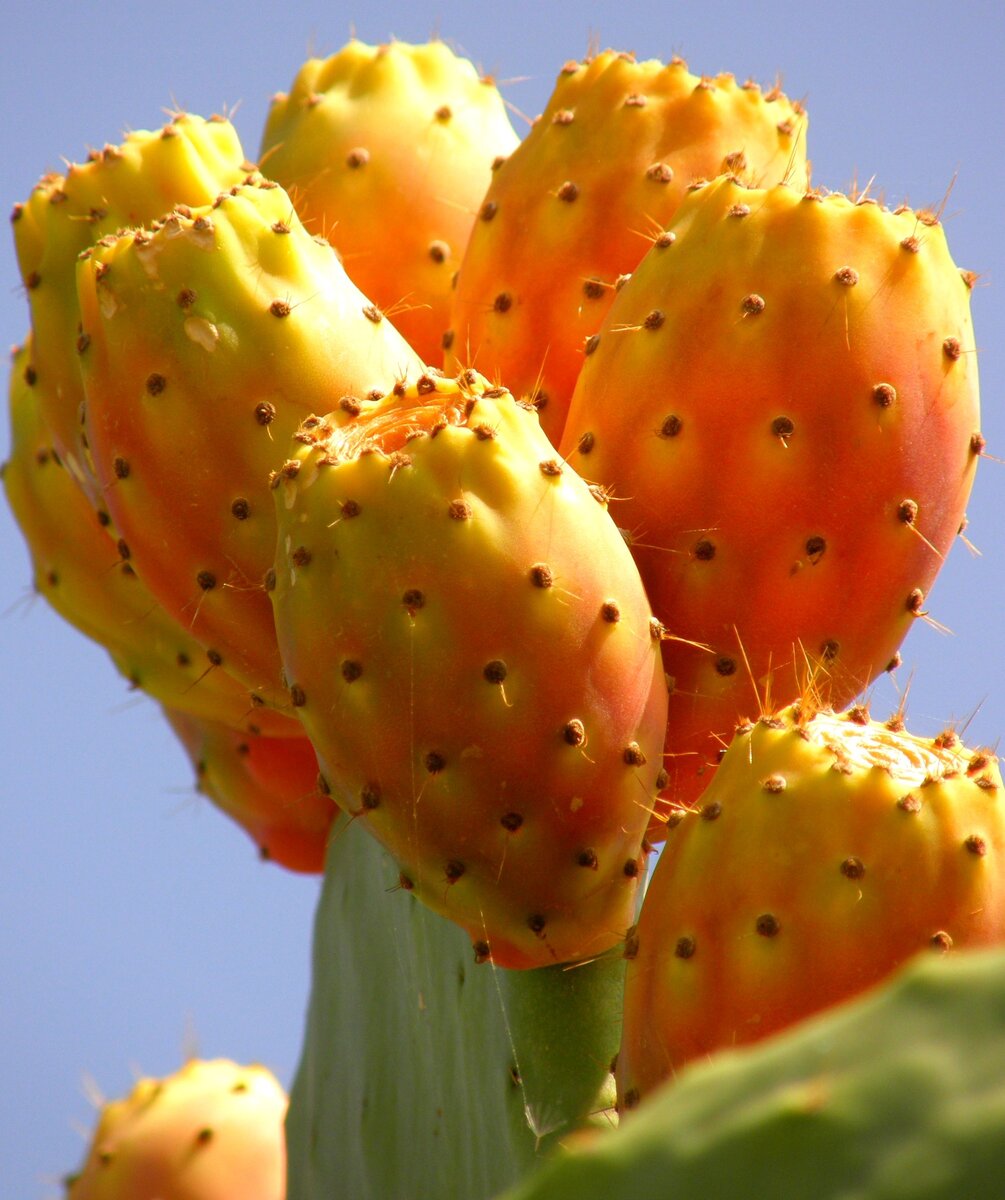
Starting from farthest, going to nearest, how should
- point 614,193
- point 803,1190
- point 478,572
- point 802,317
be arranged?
point 614,193, point 802,317, point 478,572, point 803,1190

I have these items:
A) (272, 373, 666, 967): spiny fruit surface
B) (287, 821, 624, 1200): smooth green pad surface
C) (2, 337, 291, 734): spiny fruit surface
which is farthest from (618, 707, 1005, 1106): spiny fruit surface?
(2, 337, 291, 734): spiny fruit surface

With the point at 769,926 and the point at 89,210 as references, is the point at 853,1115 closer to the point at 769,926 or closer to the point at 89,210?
the point at 769,926

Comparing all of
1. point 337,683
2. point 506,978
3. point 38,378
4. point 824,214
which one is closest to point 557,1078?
point 506,978

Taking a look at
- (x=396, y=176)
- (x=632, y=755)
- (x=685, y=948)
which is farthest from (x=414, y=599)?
(x=396, y=176)

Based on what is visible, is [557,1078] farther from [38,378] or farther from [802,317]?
[38,378]

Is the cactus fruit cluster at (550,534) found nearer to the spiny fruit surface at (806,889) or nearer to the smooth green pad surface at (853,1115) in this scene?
the spiny fruit surface at (806,889)
